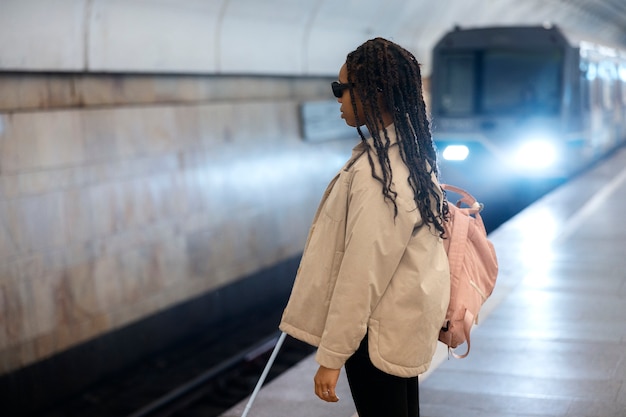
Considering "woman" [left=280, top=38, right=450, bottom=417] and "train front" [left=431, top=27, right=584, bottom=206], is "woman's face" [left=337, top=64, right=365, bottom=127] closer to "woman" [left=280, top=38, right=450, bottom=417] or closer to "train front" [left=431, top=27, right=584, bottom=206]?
"woman" [left=280, top=38, right=450, bottom=417]

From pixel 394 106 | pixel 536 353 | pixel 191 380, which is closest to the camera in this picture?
pixel 394 106

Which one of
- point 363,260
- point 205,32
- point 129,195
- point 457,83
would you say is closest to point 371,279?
point 363,260

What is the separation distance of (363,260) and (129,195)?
6.87m

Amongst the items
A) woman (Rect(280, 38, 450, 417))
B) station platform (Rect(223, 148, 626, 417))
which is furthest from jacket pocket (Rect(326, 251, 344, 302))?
station platform (Rect(223, 148, 626, 417))

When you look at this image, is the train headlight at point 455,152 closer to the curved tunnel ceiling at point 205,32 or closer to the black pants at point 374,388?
the curved tunnel ceiling at point 205,32

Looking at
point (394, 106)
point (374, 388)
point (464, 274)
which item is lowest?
point (374, 388)

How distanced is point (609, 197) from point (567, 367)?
22.3 feet

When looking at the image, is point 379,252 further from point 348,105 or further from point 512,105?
point 512,105

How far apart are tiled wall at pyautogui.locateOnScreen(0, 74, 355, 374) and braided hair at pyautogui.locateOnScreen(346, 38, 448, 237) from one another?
18.5 ft

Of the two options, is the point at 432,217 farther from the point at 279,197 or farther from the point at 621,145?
the point at 621,145

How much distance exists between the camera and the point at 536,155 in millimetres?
12086

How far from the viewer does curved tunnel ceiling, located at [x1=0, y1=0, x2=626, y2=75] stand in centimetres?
764

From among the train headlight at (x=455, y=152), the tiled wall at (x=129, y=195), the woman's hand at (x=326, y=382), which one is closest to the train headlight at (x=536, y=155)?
the train headlight at (x=455, y=152)

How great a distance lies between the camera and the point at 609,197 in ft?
35.1
